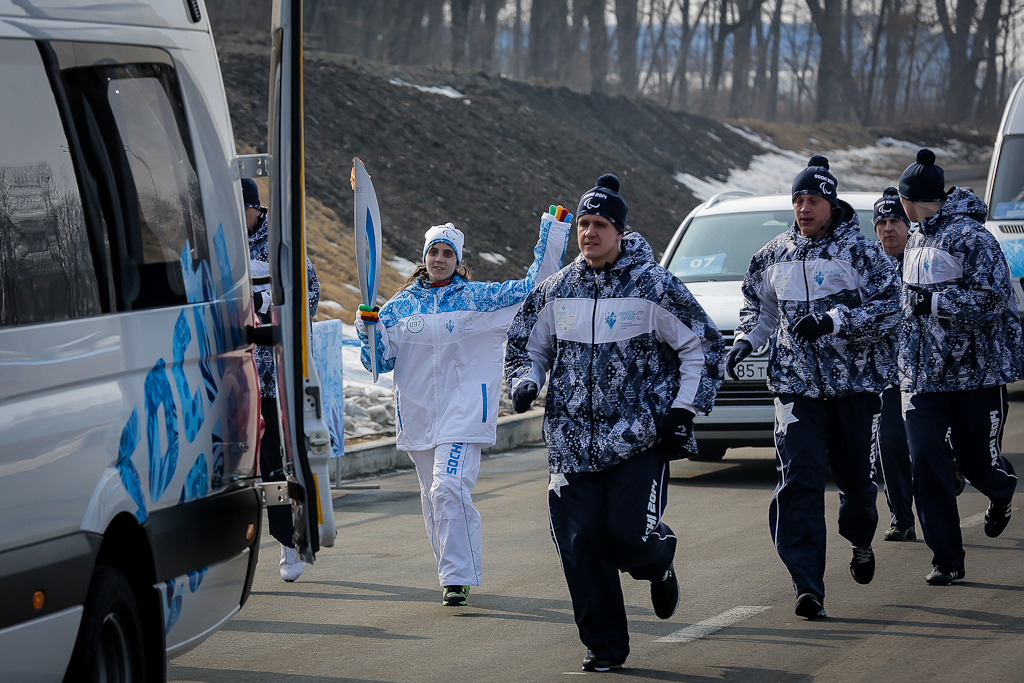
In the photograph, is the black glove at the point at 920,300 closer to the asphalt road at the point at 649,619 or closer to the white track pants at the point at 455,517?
the asphalt road at the point at 649,619

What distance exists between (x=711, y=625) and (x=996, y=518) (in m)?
2.10

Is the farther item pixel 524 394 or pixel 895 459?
pixel 895 459

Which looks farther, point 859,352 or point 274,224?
point 859,352

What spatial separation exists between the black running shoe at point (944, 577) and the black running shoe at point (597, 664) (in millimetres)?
2152

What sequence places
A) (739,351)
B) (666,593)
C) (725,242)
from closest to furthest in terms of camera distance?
(666,593) < (739,351) < (725,242)

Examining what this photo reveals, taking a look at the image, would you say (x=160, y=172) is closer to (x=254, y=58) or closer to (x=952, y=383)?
(x=952, y=383)

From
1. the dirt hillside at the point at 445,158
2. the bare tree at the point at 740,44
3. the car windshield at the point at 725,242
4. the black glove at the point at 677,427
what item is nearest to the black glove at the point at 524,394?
the black glove at the point at 677,427

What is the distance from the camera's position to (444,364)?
6.89 m

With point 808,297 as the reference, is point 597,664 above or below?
below

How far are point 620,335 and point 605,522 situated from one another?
740 millimetres

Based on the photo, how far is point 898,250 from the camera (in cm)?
825

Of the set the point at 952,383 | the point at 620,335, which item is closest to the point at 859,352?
the point at 952,383

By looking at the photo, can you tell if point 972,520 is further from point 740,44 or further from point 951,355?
point 740,44

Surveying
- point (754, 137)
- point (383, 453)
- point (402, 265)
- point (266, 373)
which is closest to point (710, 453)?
point (383, 453)
